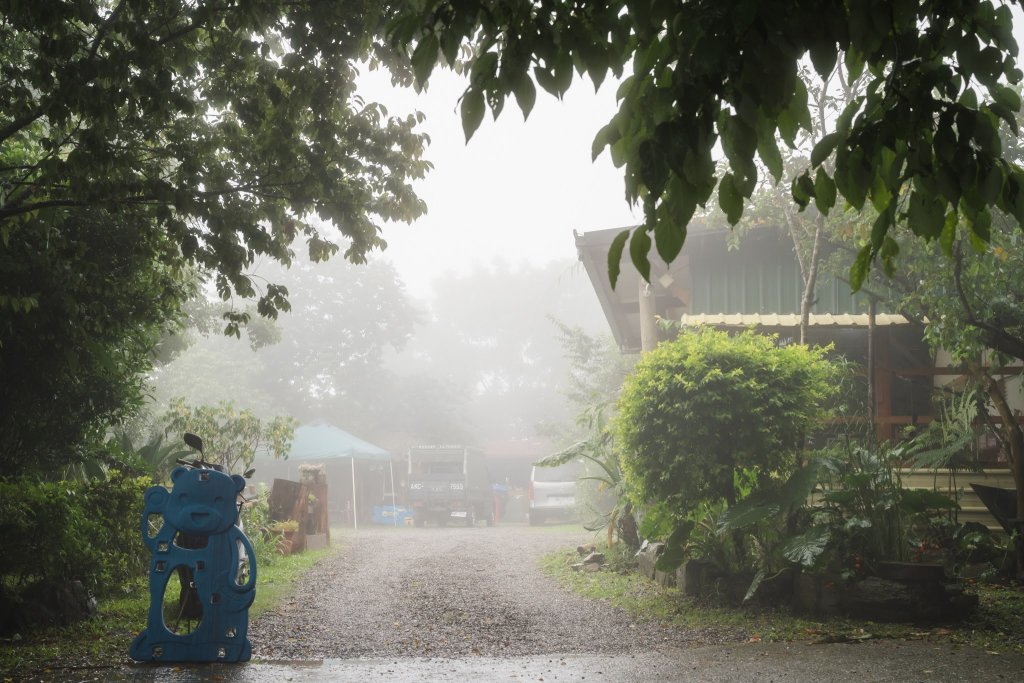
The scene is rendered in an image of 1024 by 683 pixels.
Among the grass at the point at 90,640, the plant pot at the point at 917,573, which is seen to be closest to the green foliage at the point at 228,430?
the grass at the point at 90,640

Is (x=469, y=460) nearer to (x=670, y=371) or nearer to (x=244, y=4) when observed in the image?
(x=670, y=371)

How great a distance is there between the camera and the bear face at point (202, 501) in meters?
6.57

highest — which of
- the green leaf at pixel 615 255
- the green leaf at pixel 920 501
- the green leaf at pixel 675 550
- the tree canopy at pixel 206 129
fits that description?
the tree canopy at pixel 206 129

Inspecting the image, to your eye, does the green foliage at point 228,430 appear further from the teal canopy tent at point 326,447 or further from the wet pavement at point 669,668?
the teal canopy tent at point 326,447

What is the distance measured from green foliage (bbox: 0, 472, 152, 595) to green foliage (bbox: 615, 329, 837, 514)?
16.0ft

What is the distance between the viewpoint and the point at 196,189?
7945mm

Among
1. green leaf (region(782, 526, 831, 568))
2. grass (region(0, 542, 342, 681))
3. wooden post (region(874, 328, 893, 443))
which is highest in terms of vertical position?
wooden post (region(874, 328, 893, 443))

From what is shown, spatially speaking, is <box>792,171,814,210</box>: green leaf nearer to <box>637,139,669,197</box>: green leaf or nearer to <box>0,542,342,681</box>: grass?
<box>637,139,669,197</box>: green leaf

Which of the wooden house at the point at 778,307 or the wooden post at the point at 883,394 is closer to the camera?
the wooden post at the point at 883,394

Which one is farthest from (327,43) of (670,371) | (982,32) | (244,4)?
(982,32)

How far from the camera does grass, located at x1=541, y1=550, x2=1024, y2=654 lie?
701cm

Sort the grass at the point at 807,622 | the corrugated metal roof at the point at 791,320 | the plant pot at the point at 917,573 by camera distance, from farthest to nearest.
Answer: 1. the corrugated metal roof at the point at 791,320
2. the plant pot at the point at 917,573
3. the grass at the point at 807,622

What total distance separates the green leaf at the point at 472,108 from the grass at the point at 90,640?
16.4ft

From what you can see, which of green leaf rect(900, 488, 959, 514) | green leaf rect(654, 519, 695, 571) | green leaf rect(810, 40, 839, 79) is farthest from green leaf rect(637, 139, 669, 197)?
green leaf rect(654, 519, 695, 571)
